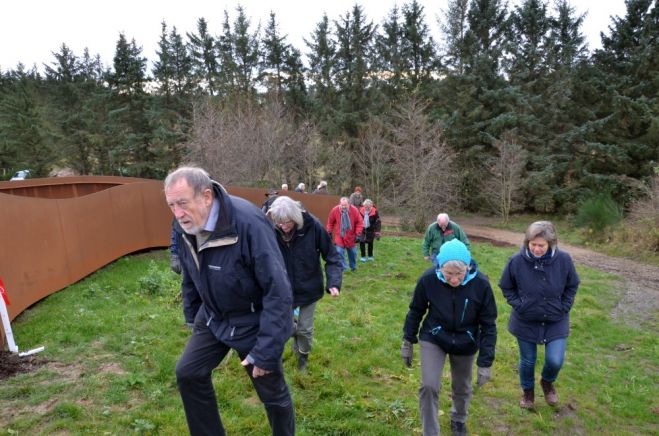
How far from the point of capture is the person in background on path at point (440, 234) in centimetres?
787

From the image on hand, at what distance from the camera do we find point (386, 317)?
749 centimetres

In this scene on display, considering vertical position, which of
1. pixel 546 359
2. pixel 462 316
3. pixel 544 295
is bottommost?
pixel 546 359

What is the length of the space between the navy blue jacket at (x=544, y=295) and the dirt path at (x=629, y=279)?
17.7 feet

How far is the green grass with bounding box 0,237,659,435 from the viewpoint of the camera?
391cm

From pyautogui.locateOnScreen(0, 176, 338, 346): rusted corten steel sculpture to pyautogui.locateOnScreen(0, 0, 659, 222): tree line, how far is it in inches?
468

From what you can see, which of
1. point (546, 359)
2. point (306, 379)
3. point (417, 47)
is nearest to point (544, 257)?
point (546, 359)

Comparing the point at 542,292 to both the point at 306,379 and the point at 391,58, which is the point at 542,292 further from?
the point at 391,58

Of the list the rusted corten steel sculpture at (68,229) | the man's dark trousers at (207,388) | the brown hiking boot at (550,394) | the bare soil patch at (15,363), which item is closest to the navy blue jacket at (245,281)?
the man's dark trousers at (207,388)

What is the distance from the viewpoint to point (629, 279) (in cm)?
1255

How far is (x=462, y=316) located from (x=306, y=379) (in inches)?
78.7

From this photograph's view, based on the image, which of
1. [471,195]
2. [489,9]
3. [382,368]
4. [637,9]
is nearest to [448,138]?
[471,195]

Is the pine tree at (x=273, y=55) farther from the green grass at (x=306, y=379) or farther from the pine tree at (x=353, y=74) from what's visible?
the green grass at (x=306, y=379)

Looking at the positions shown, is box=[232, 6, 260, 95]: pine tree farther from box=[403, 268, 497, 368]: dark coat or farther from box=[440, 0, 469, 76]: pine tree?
box=[403, 268, 497, 368]: dark coat

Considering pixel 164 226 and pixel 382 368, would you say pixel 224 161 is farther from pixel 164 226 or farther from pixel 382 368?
pixel 382 368
